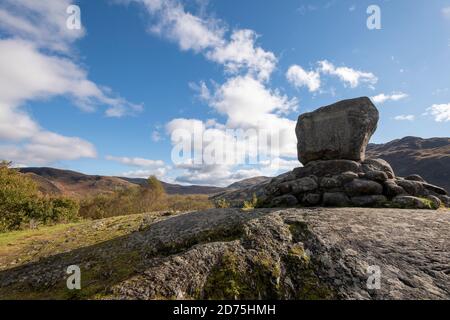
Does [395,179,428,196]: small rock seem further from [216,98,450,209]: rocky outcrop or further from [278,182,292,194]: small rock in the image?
[278,182,292,194]: small rock

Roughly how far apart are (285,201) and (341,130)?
726 centimetres

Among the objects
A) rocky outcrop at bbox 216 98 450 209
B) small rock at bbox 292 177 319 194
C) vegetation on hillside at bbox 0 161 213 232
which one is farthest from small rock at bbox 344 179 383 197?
vegetation on hillside at bbox 0 161 213 232

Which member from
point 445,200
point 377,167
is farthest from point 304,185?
point 445,200

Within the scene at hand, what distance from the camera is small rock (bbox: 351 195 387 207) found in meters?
17.3

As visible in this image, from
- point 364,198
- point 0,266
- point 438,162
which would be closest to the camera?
point 0,266

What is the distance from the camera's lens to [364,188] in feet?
59.5

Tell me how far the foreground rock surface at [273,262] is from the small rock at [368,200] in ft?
7.70

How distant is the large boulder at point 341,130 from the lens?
20859 millimetres

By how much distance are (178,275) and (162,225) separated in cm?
799

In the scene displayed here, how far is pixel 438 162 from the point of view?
173375mm

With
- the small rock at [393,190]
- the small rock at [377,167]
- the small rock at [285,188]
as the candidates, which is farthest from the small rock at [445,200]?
the small rock at [285,188]

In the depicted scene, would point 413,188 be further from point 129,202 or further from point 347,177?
point 129,202
